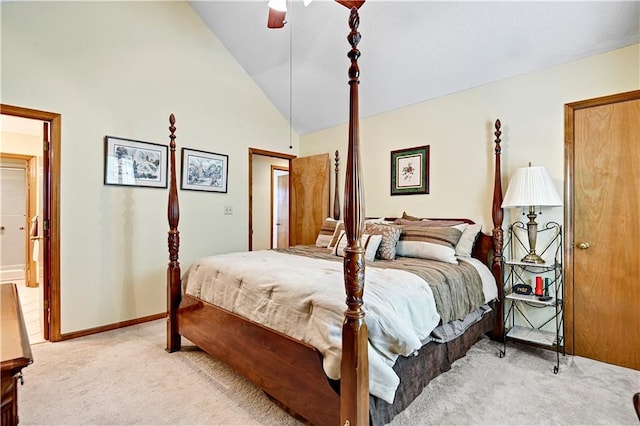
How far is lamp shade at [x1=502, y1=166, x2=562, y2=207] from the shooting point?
2.48 meters

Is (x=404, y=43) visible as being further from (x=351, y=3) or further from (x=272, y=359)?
(x=272, y=359)

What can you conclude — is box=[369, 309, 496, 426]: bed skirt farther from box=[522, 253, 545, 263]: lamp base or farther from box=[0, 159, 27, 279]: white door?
box=[0, 159, 27, 279]: white door

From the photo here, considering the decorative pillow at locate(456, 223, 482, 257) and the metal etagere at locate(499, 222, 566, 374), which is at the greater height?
the decorative pillow at locate(456, 223, 482, 257)

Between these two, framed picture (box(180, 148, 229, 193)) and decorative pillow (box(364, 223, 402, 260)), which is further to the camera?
framed picture (box(180, 148, 229, 193))

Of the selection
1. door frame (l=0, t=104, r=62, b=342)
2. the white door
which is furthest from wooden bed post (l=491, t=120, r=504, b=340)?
the white door

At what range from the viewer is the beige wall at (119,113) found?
9.31ft

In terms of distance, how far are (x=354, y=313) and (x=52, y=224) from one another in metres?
2.97

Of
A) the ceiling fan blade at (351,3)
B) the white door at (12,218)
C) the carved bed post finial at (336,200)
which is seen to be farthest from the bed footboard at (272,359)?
the white door at (12,218)

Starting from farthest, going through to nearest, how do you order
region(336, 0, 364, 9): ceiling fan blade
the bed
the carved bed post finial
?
the carved bed post finial < the bed < region(336, 0, 364, 9): ceiling fan blade

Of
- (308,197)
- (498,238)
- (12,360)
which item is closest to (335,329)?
(12,360)

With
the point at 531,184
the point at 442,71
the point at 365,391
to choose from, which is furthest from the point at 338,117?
the point at 365,391

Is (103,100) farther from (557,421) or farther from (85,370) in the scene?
(557,421)

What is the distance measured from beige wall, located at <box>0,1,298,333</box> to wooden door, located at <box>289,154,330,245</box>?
3.36 feet

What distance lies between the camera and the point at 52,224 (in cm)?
286
